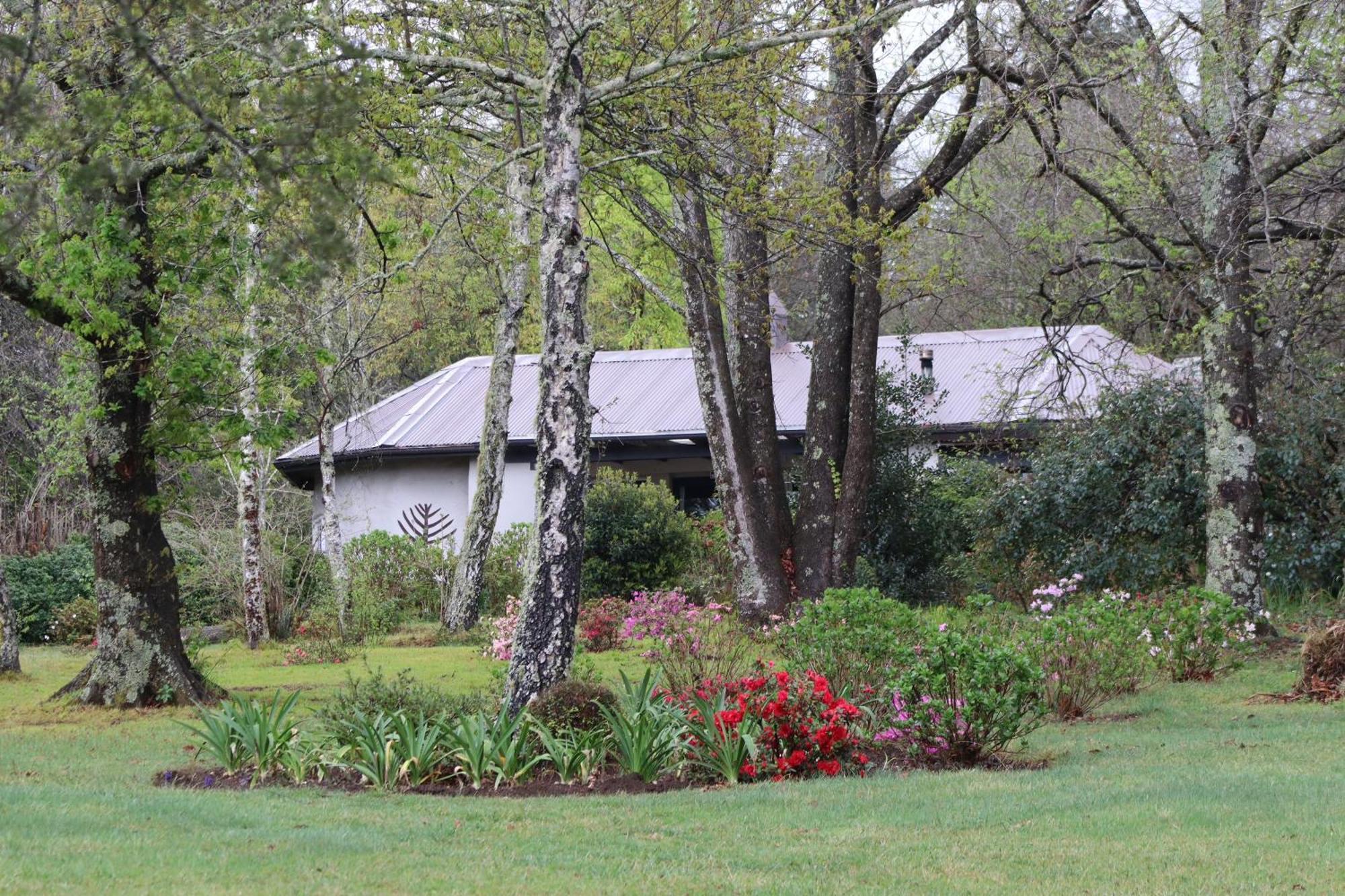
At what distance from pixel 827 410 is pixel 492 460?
5586 mm

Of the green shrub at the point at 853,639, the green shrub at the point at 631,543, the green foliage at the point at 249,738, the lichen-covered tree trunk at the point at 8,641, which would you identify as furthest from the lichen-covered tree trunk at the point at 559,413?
the green shrub at the point at 631,543

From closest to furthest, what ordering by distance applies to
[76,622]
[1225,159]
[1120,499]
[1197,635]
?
[1197,635] → [1225,159] → [1120,499] → [76,622]

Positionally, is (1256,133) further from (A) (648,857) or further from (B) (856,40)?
(A) (648,857)

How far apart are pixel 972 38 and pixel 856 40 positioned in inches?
47.6

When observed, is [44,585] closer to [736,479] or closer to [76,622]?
[76,622]

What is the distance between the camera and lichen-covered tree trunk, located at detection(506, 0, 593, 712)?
9008 millimetres

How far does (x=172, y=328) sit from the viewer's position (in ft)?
36.8

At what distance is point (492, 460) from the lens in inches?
781

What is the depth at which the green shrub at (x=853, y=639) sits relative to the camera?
969cm

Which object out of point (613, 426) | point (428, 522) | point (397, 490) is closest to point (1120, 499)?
point (613, 426)

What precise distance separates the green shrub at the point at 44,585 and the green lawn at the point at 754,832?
13254mm

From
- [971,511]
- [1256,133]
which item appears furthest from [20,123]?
[971,511]

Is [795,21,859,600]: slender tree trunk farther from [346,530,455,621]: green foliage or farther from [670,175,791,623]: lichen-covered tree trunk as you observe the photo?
[346,530,455,621]: green foliage

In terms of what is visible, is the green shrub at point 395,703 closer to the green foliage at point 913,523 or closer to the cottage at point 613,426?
the green foliage at point 913,523
